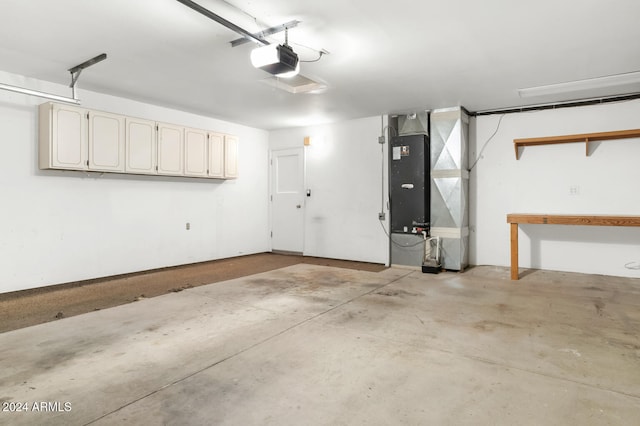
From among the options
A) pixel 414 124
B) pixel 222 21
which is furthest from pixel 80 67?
pixel 414 124

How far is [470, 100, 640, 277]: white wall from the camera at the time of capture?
5.07m

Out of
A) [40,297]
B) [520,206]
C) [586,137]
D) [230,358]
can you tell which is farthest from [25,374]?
[586,137]

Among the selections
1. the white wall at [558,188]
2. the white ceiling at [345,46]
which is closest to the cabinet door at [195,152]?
the white ceiling at [345,46]

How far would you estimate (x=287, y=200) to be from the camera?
759 centimetres

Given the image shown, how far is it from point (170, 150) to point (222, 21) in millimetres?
3203

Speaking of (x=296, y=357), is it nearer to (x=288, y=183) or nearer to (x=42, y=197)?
(x=42, y=197)

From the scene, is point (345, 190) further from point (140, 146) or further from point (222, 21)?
point (222, 21)

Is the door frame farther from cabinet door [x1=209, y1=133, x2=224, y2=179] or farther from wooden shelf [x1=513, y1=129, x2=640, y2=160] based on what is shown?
wooden shelf [x1=513, y1=129, x2=640, y2=160]

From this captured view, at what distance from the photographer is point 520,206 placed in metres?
5.77

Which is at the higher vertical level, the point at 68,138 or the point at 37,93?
the point at 37,93


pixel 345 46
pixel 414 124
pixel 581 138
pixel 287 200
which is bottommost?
pixel 287 200

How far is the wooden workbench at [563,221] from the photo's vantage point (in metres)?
4.43

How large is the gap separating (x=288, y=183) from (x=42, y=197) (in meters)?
4.21

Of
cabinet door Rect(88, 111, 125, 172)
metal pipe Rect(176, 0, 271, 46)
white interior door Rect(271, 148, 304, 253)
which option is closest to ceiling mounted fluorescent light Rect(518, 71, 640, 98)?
metal pipe Rect(176, 0, 271, 46)
